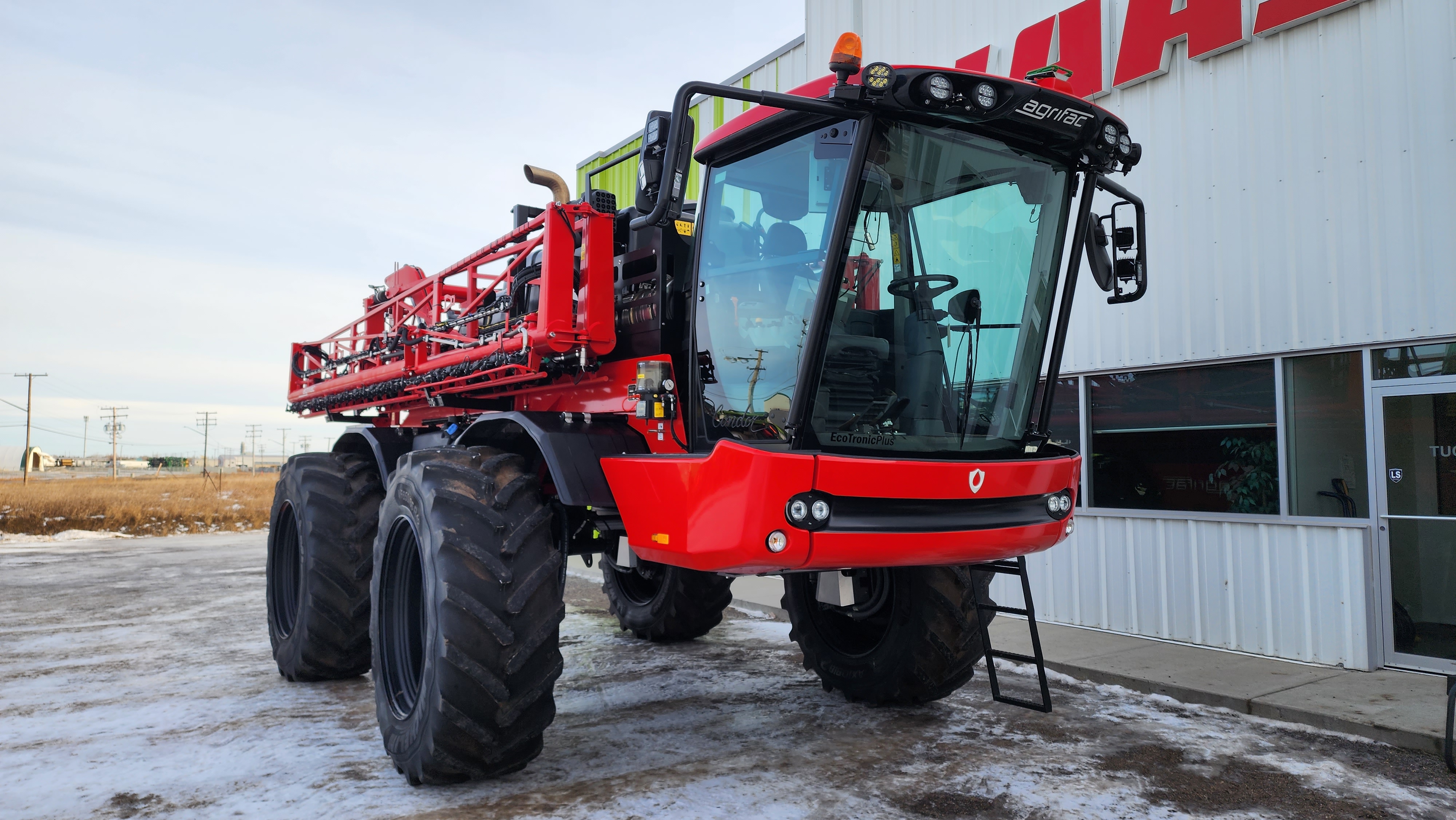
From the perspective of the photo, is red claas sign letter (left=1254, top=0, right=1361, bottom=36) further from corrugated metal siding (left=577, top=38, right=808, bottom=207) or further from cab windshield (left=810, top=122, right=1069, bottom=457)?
corrugated metal siding (left=577, top=38, right=808, bottom=207)

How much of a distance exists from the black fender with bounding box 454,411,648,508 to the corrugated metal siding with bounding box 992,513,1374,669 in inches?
192

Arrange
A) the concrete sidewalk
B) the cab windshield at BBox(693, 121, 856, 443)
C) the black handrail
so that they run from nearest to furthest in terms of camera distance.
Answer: the cab windshield at BBox(693, 121, 856, 443), the black handrail, the concrete sidewalk

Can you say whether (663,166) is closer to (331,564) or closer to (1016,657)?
(1016,657)

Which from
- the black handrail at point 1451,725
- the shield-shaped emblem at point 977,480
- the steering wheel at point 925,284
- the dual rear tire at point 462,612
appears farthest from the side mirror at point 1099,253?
the black handrail at point 1451,725

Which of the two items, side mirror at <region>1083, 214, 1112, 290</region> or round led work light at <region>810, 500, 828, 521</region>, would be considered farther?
side mirror at <region>1083, 214, 1112, 290</region>

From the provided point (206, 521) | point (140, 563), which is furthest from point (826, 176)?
point (206, 521)

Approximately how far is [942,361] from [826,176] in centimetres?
A: 92

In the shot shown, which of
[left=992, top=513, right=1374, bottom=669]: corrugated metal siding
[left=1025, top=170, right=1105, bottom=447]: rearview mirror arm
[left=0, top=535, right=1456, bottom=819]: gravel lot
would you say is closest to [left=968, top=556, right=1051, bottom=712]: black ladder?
[left=0, top=535, right=1456, bottom=819]: gravel lot

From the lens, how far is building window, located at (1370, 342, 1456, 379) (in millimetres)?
5770

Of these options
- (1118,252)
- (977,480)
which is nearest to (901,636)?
(977,480)

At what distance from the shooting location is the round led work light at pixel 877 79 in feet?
11.4

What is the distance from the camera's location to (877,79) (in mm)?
3486

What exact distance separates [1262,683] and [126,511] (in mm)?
24999

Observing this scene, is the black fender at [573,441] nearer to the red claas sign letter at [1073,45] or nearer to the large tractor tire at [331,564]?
the large tractor tire at [331,564]
